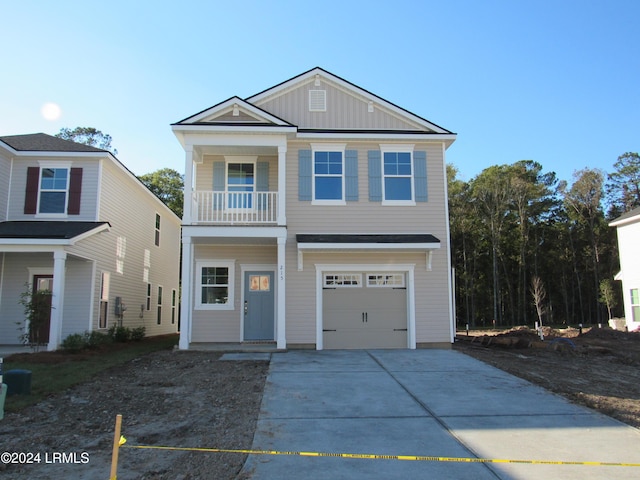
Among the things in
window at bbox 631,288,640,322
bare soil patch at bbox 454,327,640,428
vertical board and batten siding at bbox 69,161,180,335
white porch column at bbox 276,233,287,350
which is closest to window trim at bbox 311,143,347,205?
white porch column at bbox 276,233,287,350

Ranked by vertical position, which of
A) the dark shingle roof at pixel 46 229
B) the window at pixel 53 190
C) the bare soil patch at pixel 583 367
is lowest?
the bare soil patch at pixel 583 367

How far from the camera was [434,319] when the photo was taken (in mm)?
14211

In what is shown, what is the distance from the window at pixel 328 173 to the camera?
47.7 feet

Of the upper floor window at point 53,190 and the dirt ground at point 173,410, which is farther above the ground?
the upper floor window at point 53,190

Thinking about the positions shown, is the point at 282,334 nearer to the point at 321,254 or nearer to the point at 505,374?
the point at 321,254

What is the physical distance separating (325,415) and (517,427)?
Answer: 8.55ft

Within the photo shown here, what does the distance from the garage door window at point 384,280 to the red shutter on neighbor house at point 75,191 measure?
9317 millimetres

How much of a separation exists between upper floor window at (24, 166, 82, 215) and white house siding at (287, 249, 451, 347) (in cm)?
713

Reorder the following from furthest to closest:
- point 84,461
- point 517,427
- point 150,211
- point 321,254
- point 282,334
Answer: point 150,211, point 321,254, point 282,334, point 517,427, point 84,461

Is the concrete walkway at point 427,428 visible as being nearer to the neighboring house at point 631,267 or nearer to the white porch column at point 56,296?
the white porch column at point 56,296

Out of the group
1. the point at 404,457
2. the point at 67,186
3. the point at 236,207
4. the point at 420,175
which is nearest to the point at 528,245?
the point at 420,175

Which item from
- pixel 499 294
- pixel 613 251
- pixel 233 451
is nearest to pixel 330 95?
pixel 233 451

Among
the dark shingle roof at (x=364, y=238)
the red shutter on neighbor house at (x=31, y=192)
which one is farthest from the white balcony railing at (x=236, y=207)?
the red shutter on neighbor house at (x=31, y=192)

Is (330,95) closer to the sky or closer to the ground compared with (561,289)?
closer to the sky
